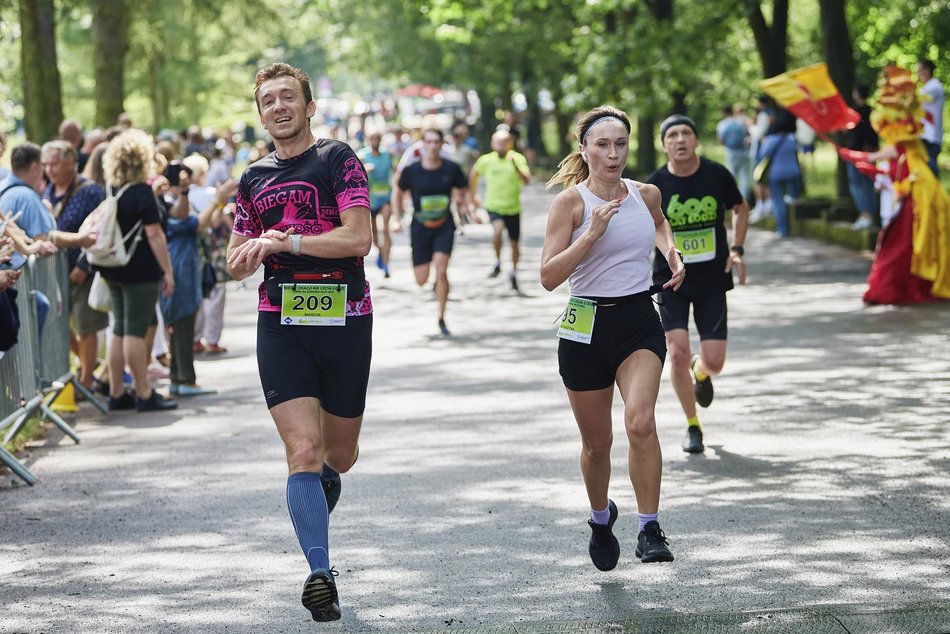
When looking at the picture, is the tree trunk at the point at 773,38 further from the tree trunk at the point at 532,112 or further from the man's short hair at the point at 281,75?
the tree trunk at the point at 532,112

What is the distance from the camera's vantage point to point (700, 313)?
888cm

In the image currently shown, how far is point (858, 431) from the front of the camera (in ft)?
30.1

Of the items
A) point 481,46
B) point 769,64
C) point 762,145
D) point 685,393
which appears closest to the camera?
point 685,393

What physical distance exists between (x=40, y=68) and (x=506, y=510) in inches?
617

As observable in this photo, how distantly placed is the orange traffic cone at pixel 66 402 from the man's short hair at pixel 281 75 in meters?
5.93

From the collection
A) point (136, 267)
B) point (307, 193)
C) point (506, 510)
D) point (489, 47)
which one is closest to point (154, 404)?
point (136, 267)

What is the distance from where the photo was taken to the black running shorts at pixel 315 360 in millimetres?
5707

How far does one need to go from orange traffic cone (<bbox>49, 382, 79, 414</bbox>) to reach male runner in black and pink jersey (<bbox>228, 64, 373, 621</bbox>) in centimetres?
584

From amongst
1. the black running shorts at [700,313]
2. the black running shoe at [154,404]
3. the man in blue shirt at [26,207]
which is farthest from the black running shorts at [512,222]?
the black running shorts at [700,313]

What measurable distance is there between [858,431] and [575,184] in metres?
3.70

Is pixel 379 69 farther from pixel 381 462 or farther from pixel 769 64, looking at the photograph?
pixel 381 462

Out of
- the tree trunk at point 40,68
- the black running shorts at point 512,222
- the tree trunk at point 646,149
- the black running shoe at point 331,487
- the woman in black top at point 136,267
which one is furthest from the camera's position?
the tree trunk at point 646,149

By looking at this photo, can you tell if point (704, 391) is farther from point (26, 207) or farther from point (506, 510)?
point (26, 207)

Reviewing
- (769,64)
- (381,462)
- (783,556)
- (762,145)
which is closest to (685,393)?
(381,462)
